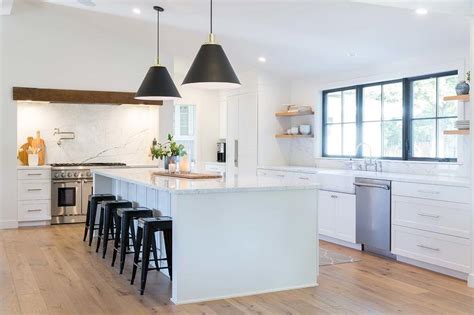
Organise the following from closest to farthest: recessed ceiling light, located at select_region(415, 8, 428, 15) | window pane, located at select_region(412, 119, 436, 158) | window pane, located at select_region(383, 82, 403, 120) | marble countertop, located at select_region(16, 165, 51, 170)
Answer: recessed ceiling light, located at select_region(415, 8, 428, 15)
window pane, located at select_region(412, 119, 436, 158)
window pane, located at select_region(383, 82, 403, 120)
marble countertop, located at select_region(16, 165, 51, 170)

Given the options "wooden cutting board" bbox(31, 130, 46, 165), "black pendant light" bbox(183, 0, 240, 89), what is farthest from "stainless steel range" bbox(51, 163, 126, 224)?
"black pendant light" bbox(183, 0, 240, 89)

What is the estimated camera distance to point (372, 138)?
271 inches

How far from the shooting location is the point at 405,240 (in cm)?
514

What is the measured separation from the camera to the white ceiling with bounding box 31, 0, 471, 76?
5039 millimetres

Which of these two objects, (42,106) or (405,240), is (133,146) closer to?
(42,106)

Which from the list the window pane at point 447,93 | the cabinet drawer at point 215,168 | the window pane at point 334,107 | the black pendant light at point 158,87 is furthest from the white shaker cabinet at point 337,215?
the cabinet drawer at point 215,168

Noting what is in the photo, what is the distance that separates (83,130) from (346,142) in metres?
4.28

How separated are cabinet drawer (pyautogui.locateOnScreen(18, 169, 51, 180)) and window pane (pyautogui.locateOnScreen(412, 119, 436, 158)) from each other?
207 inches

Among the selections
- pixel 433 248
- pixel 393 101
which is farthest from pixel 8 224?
pixel 433 248

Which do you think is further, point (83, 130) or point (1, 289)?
point (83, 130)

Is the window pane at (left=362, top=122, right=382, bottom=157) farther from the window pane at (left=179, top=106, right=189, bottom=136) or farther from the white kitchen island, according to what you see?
the window pane at (left=179, top=106, right=189, bottom=136)

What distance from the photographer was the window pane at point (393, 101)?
21.0 ft

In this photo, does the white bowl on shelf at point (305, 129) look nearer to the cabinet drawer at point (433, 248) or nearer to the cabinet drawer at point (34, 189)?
the cabinet drawer at point (433, 248)

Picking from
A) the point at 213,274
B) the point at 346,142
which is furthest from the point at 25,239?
the point at 346,142
